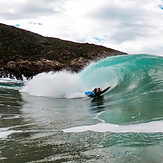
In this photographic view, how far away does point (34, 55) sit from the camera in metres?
97.2

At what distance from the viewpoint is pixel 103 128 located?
786cm

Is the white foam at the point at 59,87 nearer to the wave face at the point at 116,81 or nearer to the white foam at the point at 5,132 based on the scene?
the wave face at the point at 116,81

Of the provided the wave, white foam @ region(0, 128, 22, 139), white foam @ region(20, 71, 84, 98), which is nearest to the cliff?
white foam @ region(20, 71, 84, 98)

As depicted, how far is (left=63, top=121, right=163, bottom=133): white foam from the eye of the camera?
727 centimetres

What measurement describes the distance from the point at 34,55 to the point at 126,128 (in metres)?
93.0

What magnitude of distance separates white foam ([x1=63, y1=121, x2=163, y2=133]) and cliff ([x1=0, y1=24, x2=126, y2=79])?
63.1 meters

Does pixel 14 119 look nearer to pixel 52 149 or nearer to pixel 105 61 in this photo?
pixel 52 149

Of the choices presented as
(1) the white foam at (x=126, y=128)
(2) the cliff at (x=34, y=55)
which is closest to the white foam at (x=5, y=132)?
(1) the white foam at (x=126, y=128)

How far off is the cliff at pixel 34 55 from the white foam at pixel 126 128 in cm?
6312

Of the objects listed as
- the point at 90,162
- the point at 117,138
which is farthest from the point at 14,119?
A: the point at 90,162

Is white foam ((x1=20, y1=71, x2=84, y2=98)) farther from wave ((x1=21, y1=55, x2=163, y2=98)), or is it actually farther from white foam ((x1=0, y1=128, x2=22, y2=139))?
white foam ((x1=0, y1=128, x2=22, y2=139))

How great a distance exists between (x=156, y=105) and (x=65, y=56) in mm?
93929

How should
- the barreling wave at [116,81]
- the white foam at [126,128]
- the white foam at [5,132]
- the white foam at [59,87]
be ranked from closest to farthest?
1. the white foam at [5,132]
2. the white foam at [126,128]
3. the barreling wave at [116,81]
4. the white foam at [59,87]

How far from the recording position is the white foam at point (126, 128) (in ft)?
23.8
